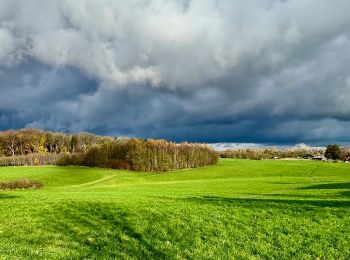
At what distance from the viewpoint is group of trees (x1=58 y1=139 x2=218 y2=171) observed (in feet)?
506

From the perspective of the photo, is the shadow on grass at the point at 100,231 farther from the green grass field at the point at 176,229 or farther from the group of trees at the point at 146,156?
the group of trees at the point at 146,156

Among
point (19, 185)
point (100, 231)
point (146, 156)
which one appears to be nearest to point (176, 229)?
point (100, 231)

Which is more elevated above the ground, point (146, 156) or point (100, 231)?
point (146, 156)

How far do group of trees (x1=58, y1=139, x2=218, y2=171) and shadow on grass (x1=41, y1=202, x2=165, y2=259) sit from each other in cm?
12682

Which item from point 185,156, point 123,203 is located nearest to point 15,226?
point 123,203

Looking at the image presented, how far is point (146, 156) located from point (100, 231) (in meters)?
133

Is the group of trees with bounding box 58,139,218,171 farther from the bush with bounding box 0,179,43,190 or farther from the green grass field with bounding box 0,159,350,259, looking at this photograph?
the green grass field with bounding box 0,159,350,259

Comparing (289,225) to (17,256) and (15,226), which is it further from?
(15,226)

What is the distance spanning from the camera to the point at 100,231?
853 inches

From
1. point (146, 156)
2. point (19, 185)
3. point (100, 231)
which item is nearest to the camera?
point (100, 231)

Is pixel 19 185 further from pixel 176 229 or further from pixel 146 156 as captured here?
pixel 146 156

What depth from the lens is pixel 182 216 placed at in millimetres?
23844

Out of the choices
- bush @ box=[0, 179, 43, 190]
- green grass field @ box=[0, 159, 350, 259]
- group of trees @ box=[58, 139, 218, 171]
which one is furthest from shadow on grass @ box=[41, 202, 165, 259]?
group of trees @ box=[58, 139, 218, 171]

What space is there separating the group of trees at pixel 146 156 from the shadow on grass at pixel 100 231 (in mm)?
126823
